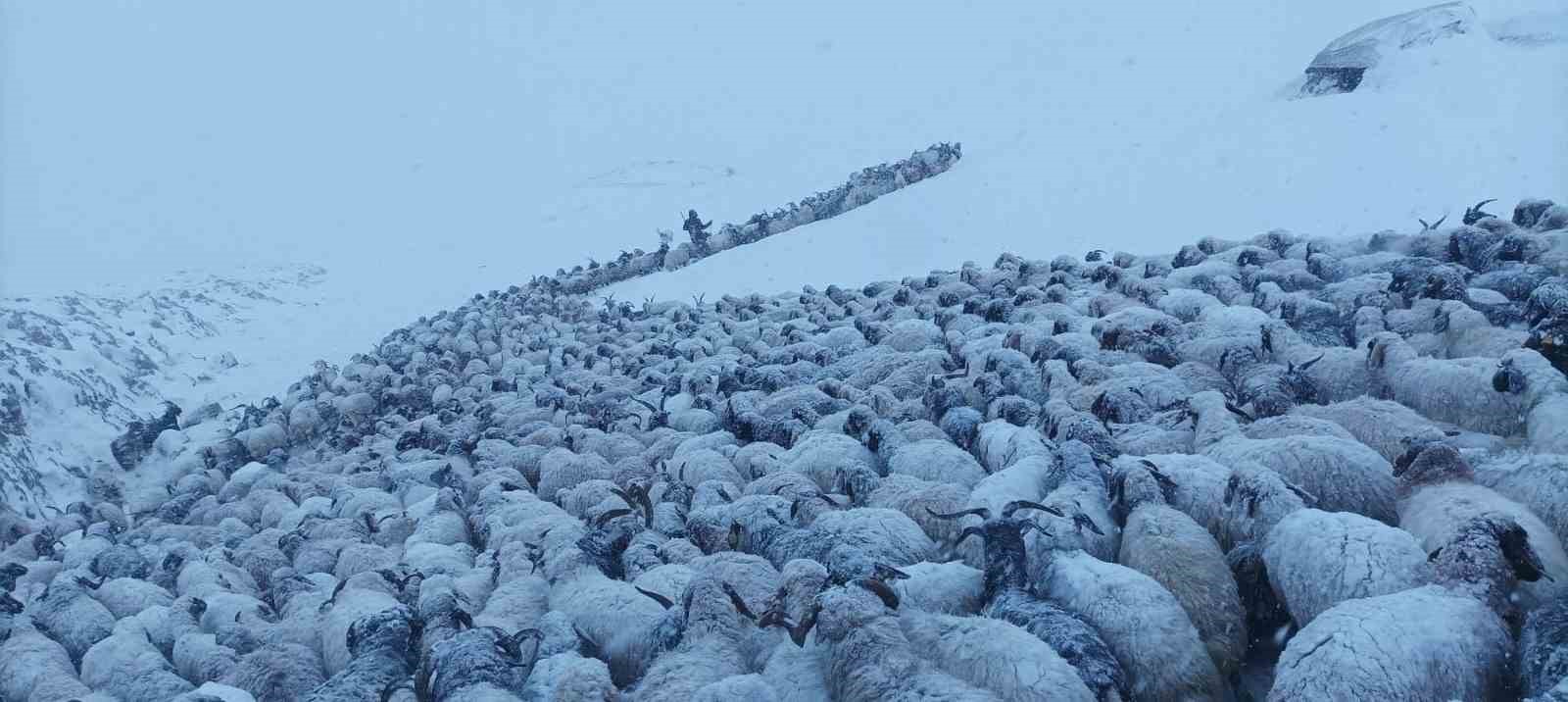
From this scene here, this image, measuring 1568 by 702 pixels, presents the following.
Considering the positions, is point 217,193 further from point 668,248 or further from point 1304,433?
point 1304,433

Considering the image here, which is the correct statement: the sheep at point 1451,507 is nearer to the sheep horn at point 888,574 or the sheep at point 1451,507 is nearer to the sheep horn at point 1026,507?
the sheep horn at point 1026,507

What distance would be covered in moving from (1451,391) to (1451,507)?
7.86ft

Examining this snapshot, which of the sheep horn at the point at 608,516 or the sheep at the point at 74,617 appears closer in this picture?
the sheep horn at the point at 608,516

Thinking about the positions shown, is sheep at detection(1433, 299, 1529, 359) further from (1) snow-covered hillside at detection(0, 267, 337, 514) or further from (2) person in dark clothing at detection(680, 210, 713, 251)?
(2) person in dark clothing at detection(680, 210, 713, 251)

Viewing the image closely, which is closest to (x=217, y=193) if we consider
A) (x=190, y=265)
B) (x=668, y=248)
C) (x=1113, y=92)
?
(x=190, y=265)

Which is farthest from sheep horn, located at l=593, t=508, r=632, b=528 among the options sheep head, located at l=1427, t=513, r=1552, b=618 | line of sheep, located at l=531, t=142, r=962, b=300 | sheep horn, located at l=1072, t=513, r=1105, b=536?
line of sheep, located at l=531, t=142, r=962, b=300


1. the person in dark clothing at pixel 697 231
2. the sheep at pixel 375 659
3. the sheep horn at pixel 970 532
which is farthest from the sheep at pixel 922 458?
the person in dark clothing at pixel 697 231

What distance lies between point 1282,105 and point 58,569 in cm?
2159

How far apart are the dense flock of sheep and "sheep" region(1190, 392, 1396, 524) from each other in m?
0.02

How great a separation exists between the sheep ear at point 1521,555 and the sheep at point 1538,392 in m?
1.68

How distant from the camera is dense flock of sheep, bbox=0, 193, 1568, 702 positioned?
4539mm

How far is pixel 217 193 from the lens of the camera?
47.9m

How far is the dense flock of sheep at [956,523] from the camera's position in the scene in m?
4.54

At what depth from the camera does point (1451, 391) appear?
6.86 m
